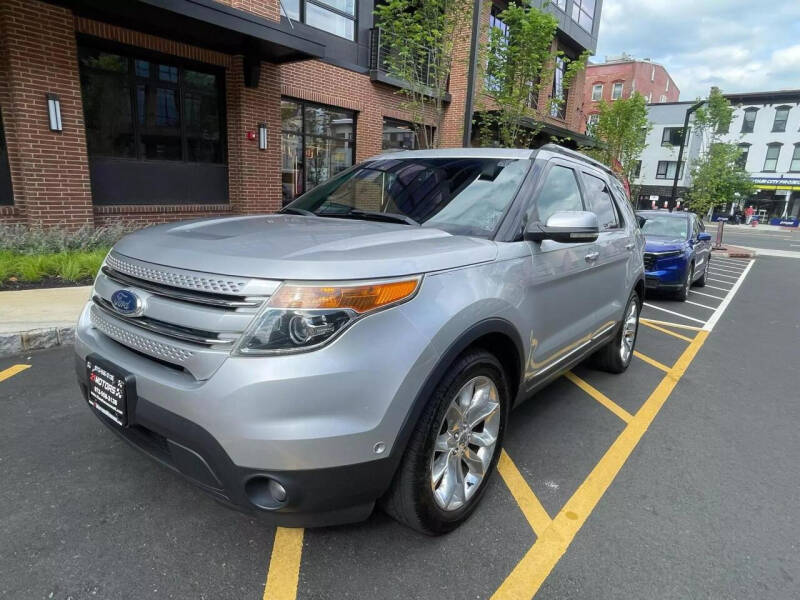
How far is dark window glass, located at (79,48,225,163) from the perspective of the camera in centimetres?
825

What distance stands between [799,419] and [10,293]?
25.9 ft

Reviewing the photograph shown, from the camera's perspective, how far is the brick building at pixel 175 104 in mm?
7324

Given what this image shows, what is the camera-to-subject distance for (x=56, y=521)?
2.34 metres

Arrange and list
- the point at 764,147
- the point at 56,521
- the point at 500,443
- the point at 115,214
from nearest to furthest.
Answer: the point at 56,521 → the point at 500,443 → the point at 115,214 → the point at 764,147

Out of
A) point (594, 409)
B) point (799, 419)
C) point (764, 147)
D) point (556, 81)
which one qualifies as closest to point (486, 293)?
point (594, 409)

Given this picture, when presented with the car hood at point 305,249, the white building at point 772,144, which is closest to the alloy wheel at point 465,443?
the car hood at point 305,249

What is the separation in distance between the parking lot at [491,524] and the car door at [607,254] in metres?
0.83

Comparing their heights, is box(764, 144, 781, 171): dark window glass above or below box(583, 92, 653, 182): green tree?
above

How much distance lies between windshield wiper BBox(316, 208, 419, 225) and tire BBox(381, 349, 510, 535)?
90 centimetres

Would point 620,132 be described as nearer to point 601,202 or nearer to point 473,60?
point 473,60

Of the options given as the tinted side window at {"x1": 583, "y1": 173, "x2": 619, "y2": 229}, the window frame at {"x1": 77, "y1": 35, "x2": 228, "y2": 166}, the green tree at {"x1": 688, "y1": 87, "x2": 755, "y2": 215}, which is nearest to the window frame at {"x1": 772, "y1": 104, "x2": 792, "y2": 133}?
the green tree at {"x1": 688, "y1": 87, "x2": 755, "y2": 215}

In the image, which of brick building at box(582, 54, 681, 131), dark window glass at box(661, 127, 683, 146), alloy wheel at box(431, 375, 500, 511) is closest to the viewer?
alloy wheel at box(431, 375, 500, 511)

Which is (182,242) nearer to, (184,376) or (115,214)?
(184,376)

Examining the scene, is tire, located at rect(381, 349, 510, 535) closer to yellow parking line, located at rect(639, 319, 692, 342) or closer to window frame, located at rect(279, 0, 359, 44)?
yellow parking line, located at rect(639, 319, 692, 342)
